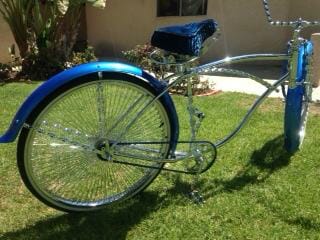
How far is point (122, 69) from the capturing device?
9.71 feet

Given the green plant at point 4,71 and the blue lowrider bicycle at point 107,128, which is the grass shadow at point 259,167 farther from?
the green plant at point 4,71

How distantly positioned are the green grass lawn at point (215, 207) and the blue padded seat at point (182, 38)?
1.14 meters

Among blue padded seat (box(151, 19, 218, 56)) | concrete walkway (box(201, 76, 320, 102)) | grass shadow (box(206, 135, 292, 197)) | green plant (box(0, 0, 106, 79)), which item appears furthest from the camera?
green plant (box(0, 0, 106, 79))

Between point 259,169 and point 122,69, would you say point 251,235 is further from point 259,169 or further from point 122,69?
point 122,69

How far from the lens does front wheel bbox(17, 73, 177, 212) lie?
9.54ft

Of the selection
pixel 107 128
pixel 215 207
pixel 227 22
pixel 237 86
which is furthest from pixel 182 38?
pixel 227 22

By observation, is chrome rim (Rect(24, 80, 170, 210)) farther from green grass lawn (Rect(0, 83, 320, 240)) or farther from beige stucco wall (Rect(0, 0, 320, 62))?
beige stucco wall (Rect(0, 0, 320, 62))

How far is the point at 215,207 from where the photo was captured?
3.34m

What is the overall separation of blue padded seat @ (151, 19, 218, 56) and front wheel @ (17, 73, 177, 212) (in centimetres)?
31

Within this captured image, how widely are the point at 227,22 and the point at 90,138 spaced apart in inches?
312

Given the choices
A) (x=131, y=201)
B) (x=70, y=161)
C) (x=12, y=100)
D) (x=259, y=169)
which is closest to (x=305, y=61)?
(x=259, y=169)

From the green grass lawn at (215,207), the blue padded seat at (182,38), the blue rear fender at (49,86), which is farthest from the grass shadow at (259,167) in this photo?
the blue rear fender at (49,86)

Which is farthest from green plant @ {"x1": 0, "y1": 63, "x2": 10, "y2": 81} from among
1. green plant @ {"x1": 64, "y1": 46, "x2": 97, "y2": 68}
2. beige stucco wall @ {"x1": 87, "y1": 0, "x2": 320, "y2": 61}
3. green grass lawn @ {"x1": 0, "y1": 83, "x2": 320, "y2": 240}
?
green grass lawn @ {"x1": 0, "y1": 83, "x2": 320, "y2": 240}

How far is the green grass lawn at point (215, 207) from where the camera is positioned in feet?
10.0
